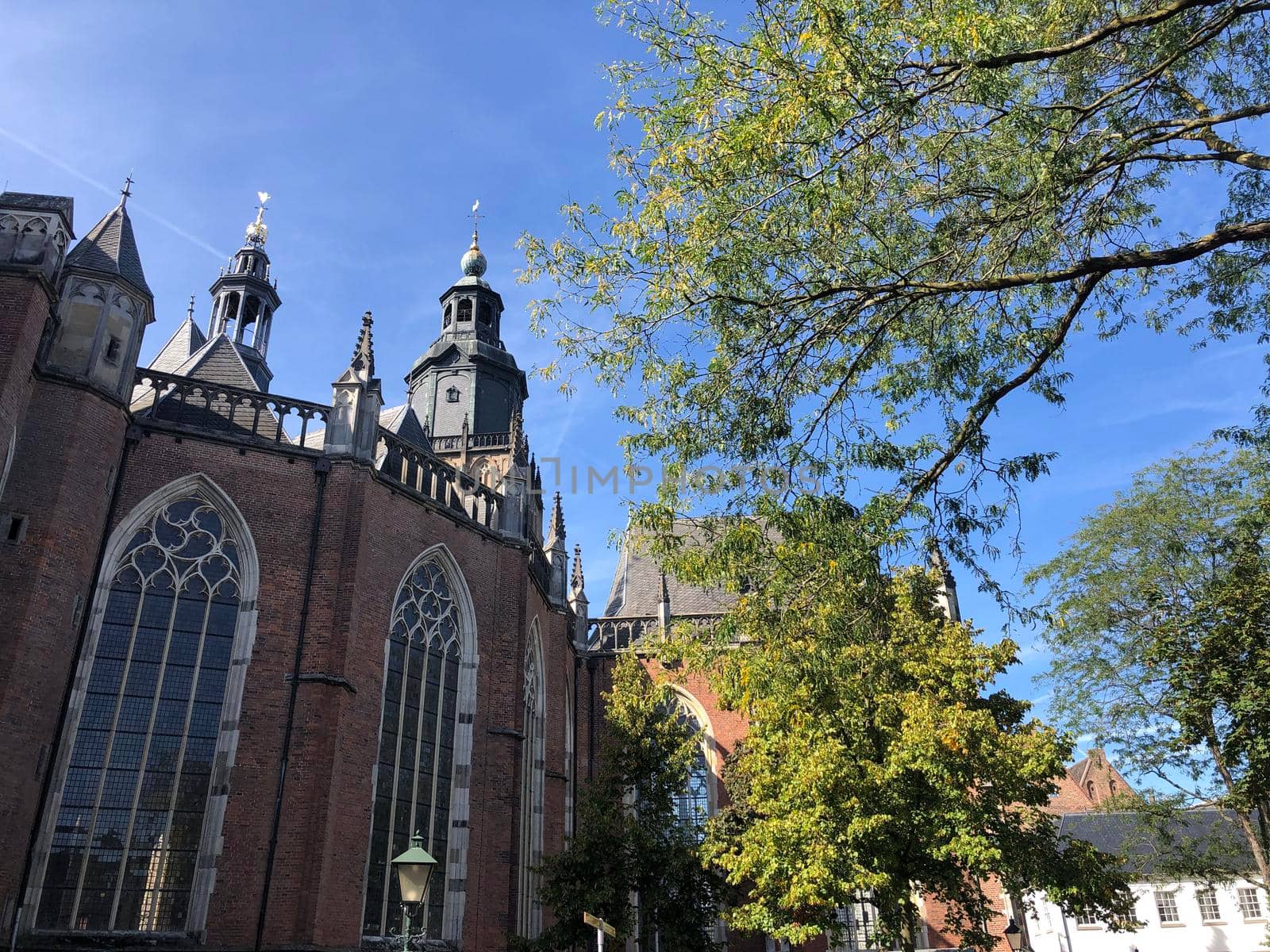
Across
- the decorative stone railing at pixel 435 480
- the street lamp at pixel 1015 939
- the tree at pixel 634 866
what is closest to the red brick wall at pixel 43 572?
the decorative stone railing at pixel 435 480

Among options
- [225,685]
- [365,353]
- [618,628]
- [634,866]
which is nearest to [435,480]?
[365,353]

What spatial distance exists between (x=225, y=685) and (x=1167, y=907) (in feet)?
121

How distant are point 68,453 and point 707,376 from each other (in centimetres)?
1070

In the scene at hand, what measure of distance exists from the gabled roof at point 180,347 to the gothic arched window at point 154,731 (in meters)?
12.8

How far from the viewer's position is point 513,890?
19.2m

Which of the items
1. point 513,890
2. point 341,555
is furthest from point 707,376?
point 513,890

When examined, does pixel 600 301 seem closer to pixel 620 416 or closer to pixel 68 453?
pixel 620 416

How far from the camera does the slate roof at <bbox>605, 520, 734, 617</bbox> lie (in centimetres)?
3251

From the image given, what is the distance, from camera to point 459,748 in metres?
19.6

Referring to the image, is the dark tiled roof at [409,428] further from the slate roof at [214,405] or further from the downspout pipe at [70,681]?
the downspout pipe at [70,681]

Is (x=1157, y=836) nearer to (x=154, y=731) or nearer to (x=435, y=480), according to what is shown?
(x=435, y=480)

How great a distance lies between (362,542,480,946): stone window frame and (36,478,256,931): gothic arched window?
2769mm

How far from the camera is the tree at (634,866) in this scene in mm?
18359

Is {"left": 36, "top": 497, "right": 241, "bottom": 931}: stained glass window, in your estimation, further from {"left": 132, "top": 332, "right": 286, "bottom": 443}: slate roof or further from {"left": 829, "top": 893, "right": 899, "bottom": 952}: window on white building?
{"left": 829, "top": 893, "right": 899, "bottom": 952}: window on white building
